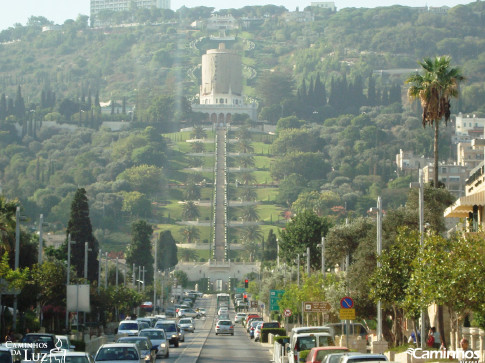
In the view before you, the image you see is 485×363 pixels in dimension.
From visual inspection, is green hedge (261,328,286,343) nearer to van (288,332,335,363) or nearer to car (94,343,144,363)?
van (288,332,335,363)

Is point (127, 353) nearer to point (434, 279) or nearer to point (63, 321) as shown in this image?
point (434, 279)

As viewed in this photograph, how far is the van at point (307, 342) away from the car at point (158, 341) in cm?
1067

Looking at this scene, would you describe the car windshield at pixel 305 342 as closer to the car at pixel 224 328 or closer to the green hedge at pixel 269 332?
the green hedge at pixel 269 332

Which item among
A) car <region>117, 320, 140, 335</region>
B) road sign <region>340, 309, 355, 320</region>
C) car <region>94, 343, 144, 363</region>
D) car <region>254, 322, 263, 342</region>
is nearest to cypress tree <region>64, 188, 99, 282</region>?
car <region>254, 322, 263, 342</region>

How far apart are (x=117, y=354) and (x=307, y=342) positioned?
316 inches

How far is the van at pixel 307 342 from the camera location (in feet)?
136

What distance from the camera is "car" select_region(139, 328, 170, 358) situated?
51.6 meters

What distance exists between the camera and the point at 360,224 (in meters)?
72.0

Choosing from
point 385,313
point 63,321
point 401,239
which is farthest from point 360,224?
point 401,239

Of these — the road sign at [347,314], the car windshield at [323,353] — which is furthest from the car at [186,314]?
the car windshield at [323,353]

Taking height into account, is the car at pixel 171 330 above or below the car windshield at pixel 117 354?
below

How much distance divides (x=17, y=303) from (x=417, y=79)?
2406 centimetres

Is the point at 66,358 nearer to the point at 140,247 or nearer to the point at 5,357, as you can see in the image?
the point at 5,357

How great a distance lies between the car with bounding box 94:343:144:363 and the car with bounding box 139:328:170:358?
1328 cm
